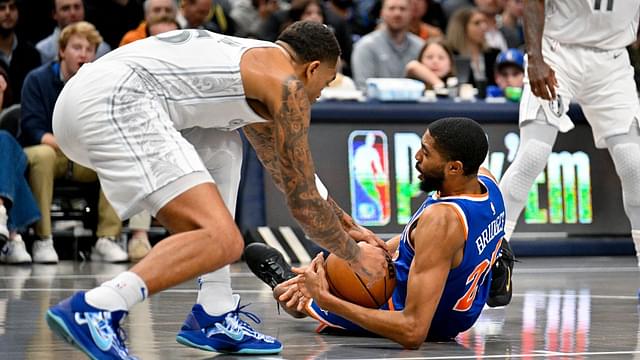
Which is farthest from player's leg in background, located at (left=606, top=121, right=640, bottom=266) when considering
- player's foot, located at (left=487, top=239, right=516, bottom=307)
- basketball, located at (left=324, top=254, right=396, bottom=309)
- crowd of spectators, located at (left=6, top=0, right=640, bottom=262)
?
crowd of spectators, located at (left=6, top=0, right=640, bottom=262)

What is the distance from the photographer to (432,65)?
38.2 feet

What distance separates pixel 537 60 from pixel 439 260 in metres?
2.29

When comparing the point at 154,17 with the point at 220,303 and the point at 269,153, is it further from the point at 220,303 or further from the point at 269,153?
the point at 220,303

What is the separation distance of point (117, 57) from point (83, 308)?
3.24 feet

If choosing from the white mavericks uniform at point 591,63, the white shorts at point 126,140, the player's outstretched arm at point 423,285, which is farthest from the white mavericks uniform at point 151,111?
the white mavericks uniform at point 591,63

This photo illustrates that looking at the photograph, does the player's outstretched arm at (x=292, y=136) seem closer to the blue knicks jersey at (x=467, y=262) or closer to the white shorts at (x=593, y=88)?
the blue knicks jersey at (x=467, y=262)

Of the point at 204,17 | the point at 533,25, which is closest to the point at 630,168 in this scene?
the point at 533,25

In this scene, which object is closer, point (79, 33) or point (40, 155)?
point (40, 155)

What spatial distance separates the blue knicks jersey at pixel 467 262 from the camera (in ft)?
17.8

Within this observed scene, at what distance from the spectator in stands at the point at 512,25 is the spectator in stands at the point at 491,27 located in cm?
11

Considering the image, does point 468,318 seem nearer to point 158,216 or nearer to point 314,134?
point 158,216

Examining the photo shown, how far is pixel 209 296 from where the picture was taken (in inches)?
208

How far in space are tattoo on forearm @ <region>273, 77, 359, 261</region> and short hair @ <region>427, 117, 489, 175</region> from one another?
88 centimetres

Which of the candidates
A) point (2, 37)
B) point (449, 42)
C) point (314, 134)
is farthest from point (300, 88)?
point (449, 42)
